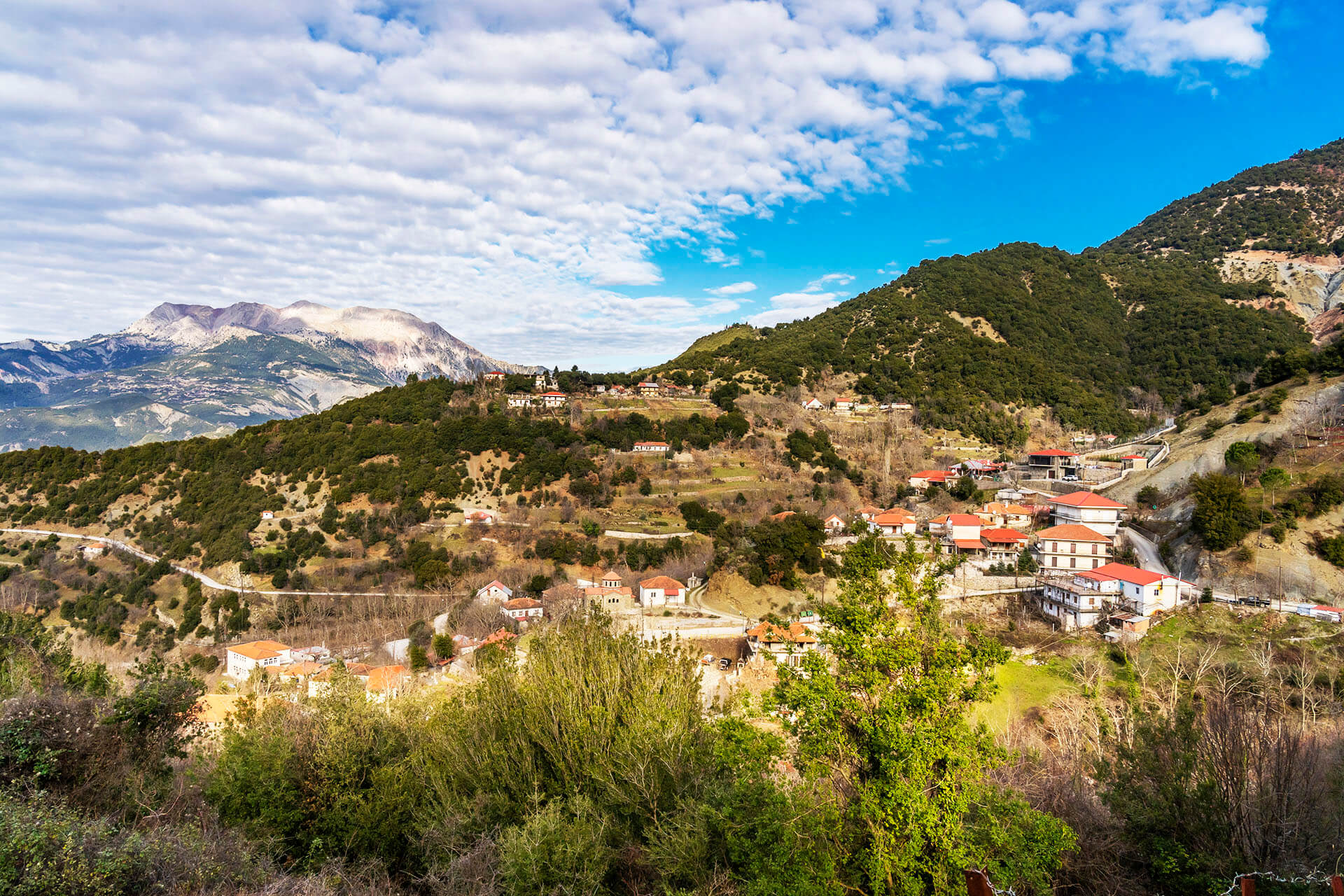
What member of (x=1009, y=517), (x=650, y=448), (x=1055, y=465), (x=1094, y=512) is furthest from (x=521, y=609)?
(x=1055, y=465)

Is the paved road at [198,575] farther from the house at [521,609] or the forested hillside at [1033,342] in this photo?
the forested hillside at [1033,342]

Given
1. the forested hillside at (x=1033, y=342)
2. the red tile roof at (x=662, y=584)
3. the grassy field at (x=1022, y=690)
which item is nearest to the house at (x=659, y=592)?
the red tile roof at (x=662, y=584)

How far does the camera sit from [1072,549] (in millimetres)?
32875

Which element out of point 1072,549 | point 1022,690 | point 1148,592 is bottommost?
point 1022,690

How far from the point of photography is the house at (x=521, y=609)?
32375 millimetres

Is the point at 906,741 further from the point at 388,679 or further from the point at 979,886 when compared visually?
the point at 388,679

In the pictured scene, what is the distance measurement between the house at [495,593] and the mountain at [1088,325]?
45.8 m

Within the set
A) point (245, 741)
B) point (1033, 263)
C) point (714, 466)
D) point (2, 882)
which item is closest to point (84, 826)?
point (2, 882)

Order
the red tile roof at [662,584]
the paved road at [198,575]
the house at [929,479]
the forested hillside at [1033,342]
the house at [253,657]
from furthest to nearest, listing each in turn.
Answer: the forested hillside at [1033,342]
the house at [929,479]
the paved road at [198,575]
the red tile roof at [662,584]
the house at [253,657]

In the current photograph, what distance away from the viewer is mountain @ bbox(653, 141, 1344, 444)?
68.7 metres

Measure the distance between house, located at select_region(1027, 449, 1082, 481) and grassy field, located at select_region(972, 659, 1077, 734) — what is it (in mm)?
25676

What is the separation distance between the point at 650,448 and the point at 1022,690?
35969mm

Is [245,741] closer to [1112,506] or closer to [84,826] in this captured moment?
[84,826]

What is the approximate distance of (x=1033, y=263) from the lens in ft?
314
